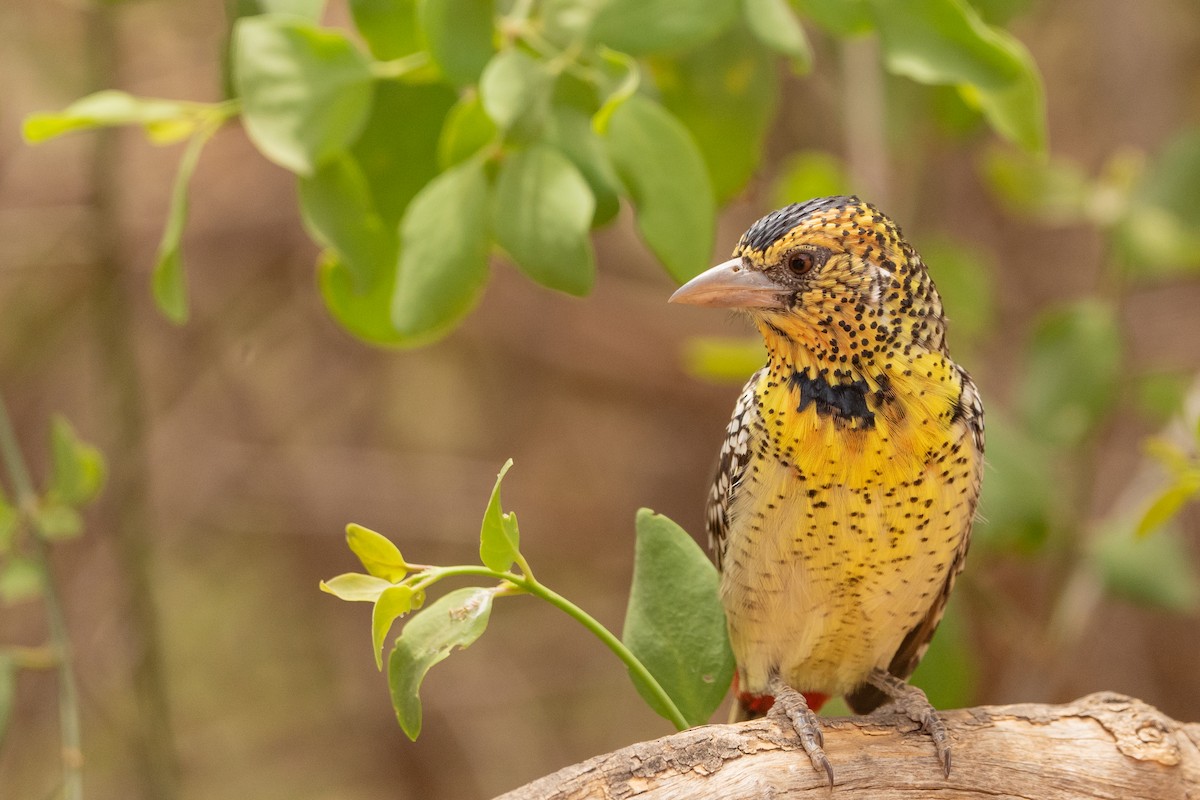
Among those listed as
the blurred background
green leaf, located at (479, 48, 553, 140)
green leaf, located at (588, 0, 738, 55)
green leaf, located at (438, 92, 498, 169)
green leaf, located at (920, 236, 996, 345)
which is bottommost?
the blurred background

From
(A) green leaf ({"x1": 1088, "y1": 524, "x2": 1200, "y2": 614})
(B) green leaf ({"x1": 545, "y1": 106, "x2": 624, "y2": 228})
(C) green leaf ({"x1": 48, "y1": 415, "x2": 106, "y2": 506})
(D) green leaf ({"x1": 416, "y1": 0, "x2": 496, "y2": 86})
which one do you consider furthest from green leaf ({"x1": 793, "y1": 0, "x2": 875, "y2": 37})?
(A) green leaf ({"x1": 1088, "y1": 524, "x2": 1200, "y2": 614})

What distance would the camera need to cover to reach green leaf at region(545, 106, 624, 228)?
6.62ft

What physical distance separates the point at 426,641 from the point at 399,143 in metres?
1.05

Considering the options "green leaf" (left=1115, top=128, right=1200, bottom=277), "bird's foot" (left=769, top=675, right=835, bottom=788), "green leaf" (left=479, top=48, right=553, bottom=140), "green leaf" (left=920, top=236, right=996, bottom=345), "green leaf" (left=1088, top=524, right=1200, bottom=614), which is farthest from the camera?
"green leaf" (left=920, top=236, right=996, bottom=345)

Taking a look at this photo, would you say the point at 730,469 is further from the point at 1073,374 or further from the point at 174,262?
the point at 1073,374

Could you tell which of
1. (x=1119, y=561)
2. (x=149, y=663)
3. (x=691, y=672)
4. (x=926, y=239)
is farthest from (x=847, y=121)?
(x=149, y=663)

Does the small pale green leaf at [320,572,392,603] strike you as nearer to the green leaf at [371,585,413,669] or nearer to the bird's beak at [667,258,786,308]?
the green leaf at [371,585,413,669]

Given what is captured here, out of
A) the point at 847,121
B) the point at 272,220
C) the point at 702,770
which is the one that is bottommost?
the point at 272,220

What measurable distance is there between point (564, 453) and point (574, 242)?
4669mm

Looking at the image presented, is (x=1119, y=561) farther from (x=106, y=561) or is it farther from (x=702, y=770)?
(x=106, y=561)

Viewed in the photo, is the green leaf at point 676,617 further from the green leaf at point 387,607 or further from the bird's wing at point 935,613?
the bird's wing at point 935,613

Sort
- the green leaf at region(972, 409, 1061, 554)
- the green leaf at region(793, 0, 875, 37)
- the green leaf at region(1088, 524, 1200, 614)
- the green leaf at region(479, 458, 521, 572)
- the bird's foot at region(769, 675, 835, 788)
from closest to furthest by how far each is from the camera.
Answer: the green leaf at region(479, 458, 521, 572) < the bird's foot at region(769, 675, 835, 788) < the green leaf at region(793, 0, 875, 37) < the green leaf at region(972, 409, 1061, 554) < the green leaf at region(1088, 524, 1200, 614)

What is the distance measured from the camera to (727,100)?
→ 2.32 meters

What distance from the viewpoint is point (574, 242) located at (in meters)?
1.82
